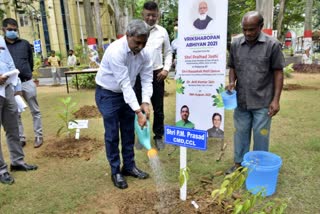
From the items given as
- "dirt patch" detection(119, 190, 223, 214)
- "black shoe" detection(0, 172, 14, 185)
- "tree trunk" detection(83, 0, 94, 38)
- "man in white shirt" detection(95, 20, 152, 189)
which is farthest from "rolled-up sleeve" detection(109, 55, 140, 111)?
"tree trunk" detection(83, 0, 94, 38)

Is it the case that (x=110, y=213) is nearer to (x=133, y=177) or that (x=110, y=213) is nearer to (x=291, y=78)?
(x=133, y=177)

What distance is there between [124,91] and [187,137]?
Answer: 2.40 feet

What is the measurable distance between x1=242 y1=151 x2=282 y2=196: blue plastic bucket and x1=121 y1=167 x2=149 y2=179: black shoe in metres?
1.10

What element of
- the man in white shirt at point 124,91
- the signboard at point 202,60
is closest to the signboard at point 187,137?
the man in white shirt at point 124,91

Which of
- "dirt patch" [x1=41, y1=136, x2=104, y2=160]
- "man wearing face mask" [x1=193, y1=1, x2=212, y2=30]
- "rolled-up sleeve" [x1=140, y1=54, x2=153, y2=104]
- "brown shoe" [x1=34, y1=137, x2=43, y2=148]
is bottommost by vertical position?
"dirt patch" [x1=41, y1=136, x2=104, y2=160]

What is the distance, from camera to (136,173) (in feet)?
10.4

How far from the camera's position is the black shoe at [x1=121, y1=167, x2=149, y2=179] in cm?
314

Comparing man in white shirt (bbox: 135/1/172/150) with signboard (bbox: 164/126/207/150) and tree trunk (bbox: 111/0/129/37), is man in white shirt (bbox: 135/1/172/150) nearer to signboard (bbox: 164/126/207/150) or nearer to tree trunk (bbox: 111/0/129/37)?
signboard (bbox: 164/126/207/150)

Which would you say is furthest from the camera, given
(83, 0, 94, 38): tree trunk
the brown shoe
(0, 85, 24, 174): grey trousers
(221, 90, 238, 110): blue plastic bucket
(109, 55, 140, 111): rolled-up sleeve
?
(83, 0, 94, 38): tree trunk

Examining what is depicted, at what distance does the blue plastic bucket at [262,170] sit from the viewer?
8.38ft

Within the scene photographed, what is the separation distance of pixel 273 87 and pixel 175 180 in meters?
1.38

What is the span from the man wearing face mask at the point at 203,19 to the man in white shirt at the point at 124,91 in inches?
40.6

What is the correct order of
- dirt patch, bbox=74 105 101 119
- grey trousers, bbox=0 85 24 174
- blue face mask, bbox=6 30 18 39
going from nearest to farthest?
grey trousers, bbox=0 85 24 174, blue face mask, bbox=6 30 18 39, dirt patch, bbox=74 105 101 119

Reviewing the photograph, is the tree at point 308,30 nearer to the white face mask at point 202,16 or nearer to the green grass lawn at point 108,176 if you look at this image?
the green grass lawn at point 108,176
